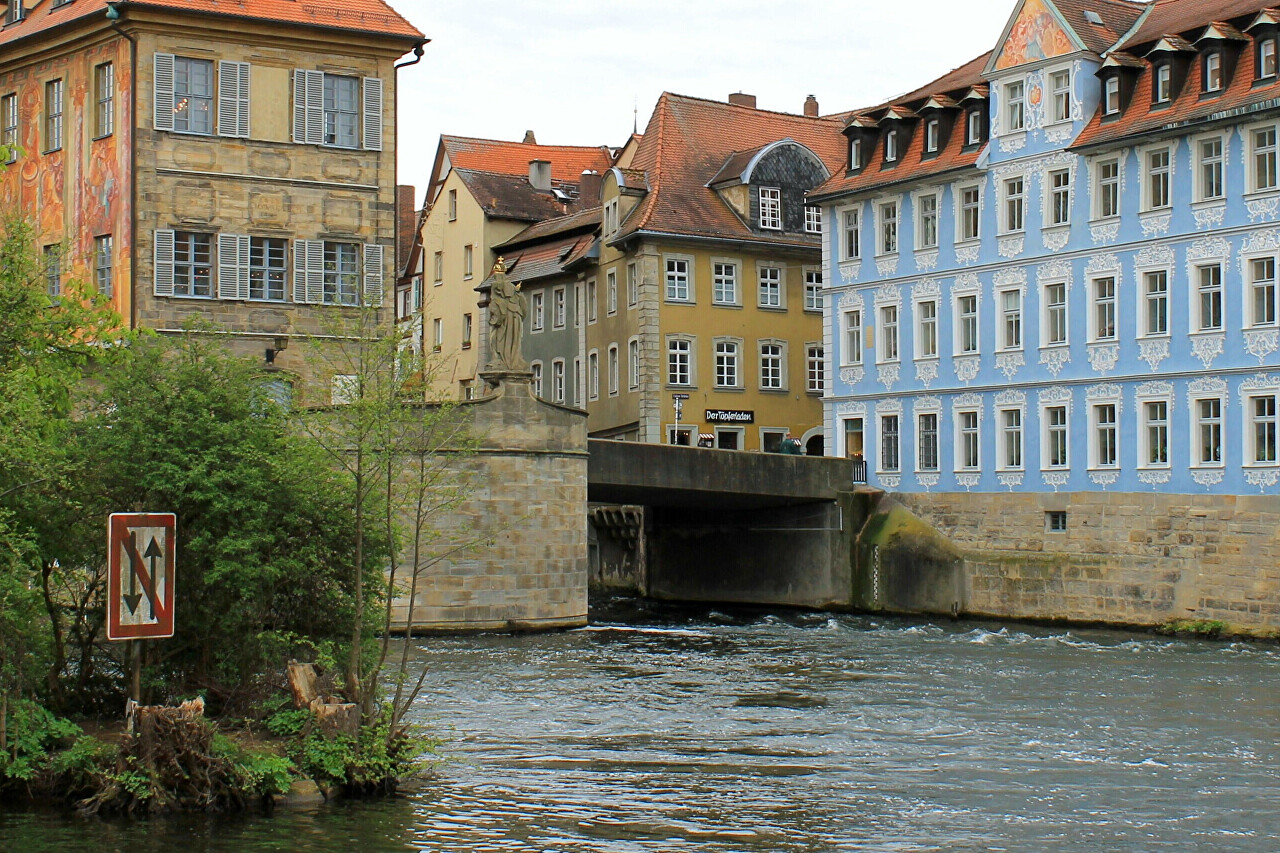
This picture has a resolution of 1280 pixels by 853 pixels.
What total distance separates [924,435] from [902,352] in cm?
227

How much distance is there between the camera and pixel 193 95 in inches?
1565

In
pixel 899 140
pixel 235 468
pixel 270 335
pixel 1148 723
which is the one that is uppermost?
pixel 899 140

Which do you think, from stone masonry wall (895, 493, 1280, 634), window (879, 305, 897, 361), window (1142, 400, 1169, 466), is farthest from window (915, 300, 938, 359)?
window (1142, 400, 1169, 466)

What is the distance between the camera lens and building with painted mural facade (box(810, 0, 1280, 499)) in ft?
134

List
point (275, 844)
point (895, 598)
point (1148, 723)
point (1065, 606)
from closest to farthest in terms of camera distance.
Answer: point (275, 844)
point (1148, 723)
point (1065, 606)
point (895, 598)

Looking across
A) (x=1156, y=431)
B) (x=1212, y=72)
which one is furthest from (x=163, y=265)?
(x=1212, y=72)

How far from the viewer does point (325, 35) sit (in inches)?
1598

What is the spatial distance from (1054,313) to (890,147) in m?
7.77

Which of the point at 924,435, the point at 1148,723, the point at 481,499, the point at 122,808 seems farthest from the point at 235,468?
the point at 924,435

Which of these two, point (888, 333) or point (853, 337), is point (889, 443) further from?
point (853, 337)

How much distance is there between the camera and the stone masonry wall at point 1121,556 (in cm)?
3938

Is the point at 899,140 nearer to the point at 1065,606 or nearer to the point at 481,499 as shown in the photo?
the point at 1065,606

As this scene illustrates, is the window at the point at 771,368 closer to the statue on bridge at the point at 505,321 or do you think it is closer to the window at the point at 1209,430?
the window at the point at 1209,430

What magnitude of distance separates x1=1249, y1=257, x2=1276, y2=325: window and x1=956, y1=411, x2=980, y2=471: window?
8.88 metres
